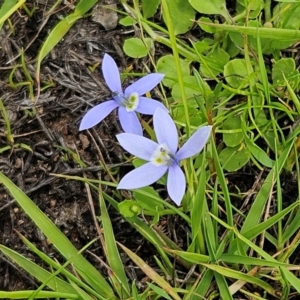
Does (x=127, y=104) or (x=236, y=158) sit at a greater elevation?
(x=127, y=104)

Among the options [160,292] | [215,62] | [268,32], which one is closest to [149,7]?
[215,62]

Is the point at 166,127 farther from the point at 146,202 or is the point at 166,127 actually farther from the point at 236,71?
the point at 236,71

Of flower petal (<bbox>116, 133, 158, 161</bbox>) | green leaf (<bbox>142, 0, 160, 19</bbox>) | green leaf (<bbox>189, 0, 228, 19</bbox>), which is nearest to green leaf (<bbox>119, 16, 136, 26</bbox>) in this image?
green leaf (<bbox>142, 0, 160, 19</bbox>)

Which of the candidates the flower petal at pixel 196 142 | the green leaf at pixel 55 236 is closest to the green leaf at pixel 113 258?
the green leaf at pixel 55 236

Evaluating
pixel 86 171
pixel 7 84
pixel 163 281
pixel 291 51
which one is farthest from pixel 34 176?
pixel 291 51

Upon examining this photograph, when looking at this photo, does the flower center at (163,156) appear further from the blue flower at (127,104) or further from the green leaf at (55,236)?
the green leaf at (55,236)
